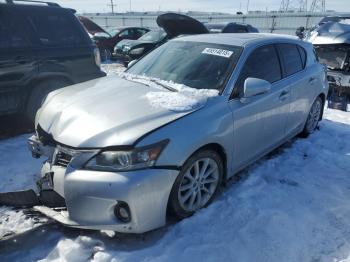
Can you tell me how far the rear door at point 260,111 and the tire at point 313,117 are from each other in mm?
1112

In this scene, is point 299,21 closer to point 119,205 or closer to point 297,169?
point 297,169

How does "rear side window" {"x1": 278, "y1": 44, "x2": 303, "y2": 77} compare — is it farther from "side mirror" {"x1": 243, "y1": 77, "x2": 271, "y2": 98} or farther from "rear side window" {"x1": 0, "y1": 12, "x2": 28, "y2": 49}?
"rear side window" {"x1": 0, "y1": 12, "x2": 28, "y2": 49}

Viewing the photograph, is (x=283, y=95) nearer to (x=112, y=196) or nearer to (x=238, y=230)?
(x=238, y=230)

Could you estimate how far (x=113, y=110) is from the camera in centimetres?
308

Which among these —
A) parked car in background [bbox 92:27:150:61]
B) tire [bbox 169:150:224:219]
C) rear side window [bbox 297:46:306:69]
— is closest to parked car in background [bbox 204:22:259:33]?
parked car in background [bbox 92:27:150:61]

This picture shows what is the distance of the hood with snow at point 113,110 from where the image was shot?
2762 millimetres

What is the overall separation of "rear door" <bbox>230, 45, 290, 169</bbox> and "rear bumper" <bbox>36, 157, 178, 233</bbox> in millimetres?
1063

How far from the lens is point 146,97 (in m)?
3.32

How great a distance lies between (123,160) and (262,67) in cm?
218

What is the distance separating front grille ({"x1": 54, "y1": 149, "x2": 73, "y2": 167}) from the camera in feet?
9.30

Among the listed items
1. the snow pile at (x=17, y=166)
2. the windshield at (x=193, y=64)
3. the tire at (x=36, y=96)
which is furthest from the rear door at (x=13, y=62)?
the windshield at (x=193, y=64)

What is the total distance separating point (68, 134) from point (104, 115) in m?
0.34

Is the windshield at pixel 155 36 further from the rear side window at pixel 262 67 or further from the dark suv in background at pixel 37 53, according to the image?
the rear side window at pixel 262 67

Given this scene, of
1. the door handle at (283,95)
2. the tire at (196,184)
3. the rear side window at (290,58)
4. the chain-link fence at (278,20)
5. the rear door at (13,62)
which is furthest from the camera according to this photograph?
the chain-link fence at (278,20)
